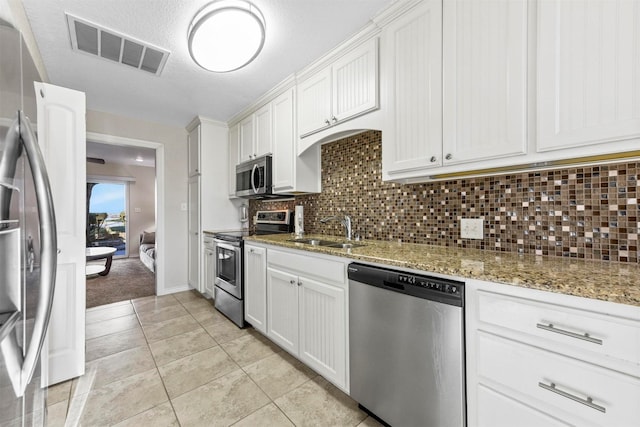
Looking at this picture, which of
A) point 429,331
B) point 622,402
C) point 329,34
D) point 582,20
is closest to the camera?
point 622,402

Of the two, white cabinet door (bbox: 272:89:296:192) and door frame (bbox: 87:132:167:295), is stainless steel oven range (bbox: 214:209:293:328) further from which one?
door frame (bbox: 87:132:167:295)

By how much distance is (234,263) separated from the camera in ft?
8.56

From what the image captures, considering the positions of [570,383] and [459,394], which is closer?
[570,383]

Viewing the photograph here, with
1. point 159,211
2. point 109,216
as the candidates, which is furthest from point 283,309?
point 109,216

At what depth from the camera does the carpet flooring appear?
3.48 metres

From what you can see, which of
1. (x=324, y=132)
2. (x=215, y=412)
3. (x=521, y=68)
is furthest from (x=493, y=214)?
(x=215, y=412)

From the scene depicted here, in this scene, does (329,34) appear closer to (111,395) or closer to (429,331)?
(429,331)

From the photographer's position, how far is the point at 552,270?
3.34 ft

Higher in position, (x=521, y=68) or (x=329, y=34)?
(x=329, y=34)

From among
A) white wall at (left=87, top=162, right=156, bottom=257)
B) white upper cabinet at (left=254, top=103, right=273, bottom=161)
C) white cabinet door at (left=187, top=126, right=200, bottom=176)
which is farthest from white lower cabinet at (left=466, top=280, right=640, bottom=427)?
white wall at (left=87, top=162, right=156, bottom=257)

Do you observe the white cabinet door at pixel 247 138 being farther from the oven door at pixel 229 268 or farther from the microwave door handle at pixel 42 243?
the microwave door handle at pixel 42 243

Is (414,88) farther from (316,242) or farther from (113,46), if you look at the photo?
(113,46)

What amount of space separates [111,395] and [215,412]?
724 mm

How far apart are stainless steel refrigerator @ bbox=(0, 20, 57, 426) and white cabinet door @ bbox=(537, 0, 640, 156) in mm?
1863
